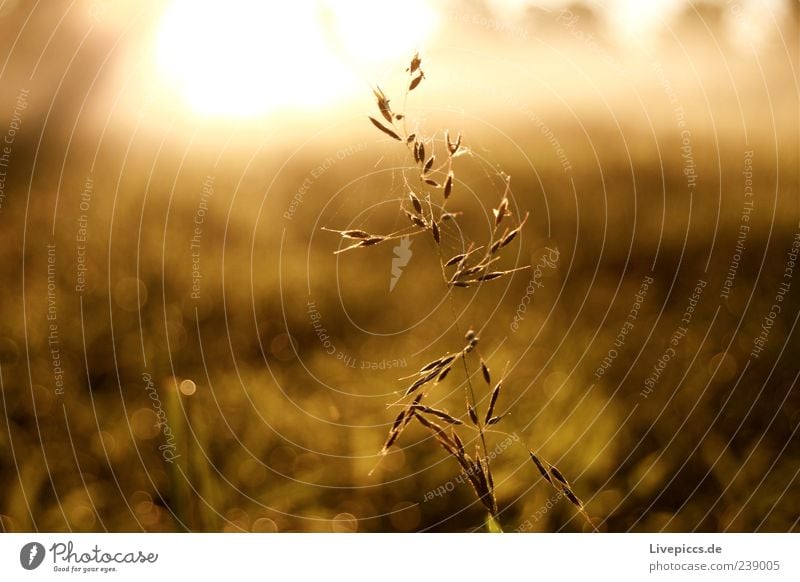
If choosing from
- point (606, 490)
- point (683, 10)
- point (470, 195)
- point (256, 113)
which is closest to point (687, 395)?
point (606, 490)

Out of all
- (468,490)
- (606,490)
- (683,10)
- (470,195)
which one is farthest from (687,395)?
(683,10)

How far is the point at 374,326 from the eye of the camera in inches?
38.5

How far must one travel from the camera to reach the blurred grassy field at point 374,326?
0.79 meters

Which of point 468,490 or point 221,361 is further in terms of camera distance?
point 221,361

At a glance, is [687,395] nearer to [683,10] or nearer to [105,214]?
[683,10]

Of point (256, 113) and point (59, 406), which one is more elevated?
point (256, 113)

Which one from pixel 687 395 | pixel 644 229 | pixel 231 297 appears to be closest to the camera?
pixel 687 395

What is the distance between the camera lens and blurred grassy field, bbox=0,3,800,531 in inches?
31.3

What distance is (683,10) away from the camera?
1.08 m

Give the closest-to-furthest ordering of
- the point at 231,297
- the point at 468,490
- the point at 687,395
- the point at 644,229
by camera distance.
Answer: the point at 468,490 < the point at 687,395 < the point at 231,297 < the point at 644,229

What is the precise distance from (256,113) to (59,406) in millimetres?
535

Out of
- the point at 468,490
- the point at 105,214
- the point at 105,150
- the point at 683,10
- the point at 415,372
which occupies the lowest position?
the point at 468,490

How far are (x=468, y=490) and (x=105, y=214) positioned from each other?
75cm

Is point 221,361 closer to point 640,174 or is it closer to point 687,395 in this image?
point 687,395
